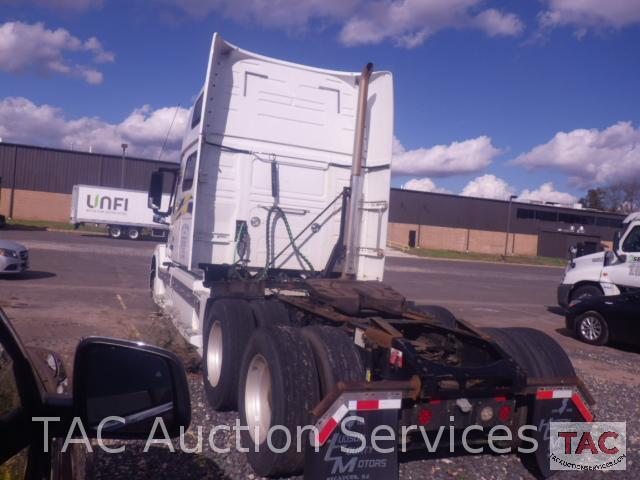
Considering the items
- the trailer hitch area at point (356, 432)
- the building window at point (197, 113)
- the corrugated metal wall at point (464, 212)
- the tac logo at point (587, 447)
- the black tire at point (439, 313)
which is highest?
the corrugated metal wall at point (464, 212)

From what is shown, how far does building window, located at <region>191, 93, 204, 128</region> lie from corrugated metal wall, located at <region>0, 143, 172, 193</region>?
1556 inches

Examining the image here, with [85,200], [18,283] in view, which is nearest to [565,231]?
[85,200]

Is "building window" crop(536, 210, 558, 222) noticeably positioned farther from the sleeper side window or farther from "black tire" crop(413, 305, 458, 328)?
"black tire" crop(413, 305, 458, 328)

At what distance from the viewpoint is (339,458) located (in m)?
3.77

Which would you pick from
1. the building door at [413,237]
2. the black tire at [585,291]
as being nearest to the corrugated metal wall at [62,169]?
the building door at [413,237]

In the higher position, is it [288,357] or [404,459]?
[288,357]

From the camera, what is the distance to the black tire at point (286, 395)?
409 centimetres

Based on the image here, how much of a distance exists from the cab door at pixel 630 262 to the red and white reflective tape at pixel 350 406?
11.1 m

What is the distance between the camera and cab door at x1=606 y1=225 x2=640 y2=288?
1299 centimetres

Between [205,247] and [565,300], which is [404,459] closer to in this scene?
[205,247]

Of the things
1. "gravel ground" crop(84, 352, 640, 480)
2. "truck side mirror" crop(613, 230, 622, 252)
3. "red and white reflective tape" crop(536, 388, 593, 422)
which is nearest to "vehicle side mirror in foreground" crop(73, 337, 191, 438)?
"gravel ground" crop(84, 352, 640, 480)

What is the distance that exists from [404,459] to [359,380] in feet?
3.89

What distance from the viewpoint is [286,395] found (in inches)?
161

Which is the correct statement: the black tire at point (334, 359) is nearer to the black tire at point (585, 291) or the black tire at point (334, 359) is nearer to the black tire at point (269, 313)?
the black tire at point (269, 313)
